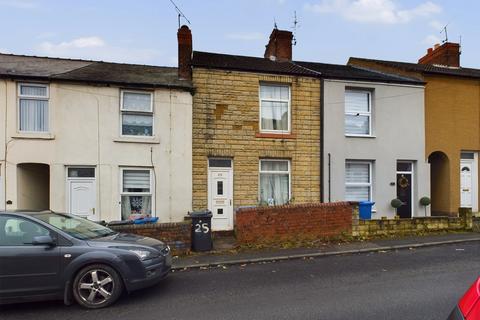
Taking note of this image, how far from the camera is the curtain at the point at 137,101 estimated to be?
12422mm

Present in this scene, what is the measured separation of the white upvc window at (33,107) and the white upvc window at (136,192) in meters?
2.77

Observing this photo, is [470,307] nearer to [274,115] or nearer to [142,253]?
[142,253]

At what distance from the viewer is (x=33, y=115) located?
A: 38.7 feet

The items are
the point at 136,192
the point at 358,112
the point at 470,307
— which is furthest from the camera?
the point at 358,112

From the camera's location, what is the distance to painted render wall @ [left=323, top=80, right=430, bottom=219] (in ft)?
45.5

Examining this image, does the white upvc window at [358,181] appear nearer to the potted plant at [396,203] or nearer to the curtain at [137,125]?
the potted plant at [396,203]

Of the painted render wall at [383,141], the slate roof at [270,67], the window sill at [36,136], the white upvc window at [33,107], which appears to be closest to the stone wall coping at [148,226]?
the window sill at [36,136]

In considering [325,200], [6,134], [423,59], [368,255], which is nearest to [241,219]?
[368,255]

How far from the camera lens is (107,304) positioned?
577 cm

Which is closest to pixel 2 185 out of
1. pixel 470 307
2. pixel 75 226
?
pixel 75 226

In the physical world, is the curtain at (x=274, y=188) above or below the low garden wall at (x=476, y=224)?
above

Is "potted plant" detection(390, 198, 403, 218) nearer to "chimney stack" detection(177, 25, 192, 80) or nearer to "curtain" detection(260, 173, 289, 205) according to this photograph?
"curtain" detection(260, 173, 289, 205)

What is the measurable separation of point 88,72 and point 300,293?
10115 mm

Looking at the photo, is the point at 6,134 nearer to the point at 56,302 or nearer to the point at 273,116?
the point at 56,302
